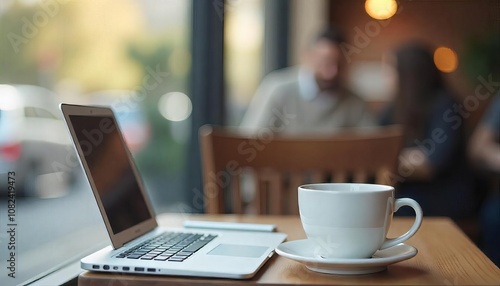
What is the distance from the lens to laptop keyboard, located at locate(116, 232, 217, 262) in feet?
2.42

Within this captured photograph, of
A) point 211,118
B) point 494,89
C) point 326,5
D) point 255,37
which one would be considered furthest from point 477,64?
point 211,118

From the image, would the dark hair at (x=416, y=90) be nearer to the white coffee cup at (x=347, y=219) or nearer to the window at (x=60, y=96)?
the window at (x=60, y=96)

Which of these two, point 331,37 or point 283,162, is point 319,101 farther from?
point 283,162

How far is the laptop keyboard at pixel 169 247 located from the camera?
0.74m

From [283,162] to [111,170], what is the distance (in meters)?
0.64

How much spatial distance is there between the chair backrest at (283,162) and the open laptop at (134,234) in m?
0.47

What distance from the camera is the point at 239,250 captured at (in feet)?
2.63

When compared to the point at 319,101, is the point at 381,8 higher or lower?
higher

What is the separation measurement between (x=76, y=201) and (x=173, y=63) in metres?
1.18

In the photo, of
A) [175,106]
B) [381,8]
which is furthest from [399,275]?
[381,8]

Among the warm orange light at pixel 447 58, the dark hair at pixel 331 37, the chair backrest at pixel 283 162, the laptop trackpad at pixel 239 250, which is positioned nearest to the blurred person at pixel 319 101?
the dark hair at pixel 331 37

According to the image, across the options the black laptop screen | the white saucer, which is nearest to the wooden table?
the white saucer

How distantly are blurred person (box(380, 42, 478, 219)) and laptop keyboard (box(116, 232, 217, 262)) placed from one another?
5.39ft

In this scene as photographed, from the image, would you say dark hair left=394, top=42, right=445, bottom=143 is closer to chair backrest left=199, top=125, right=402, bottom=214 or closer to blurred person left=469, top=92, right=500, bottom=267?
blurred person left=469, top=92, right=500, bottom=267
